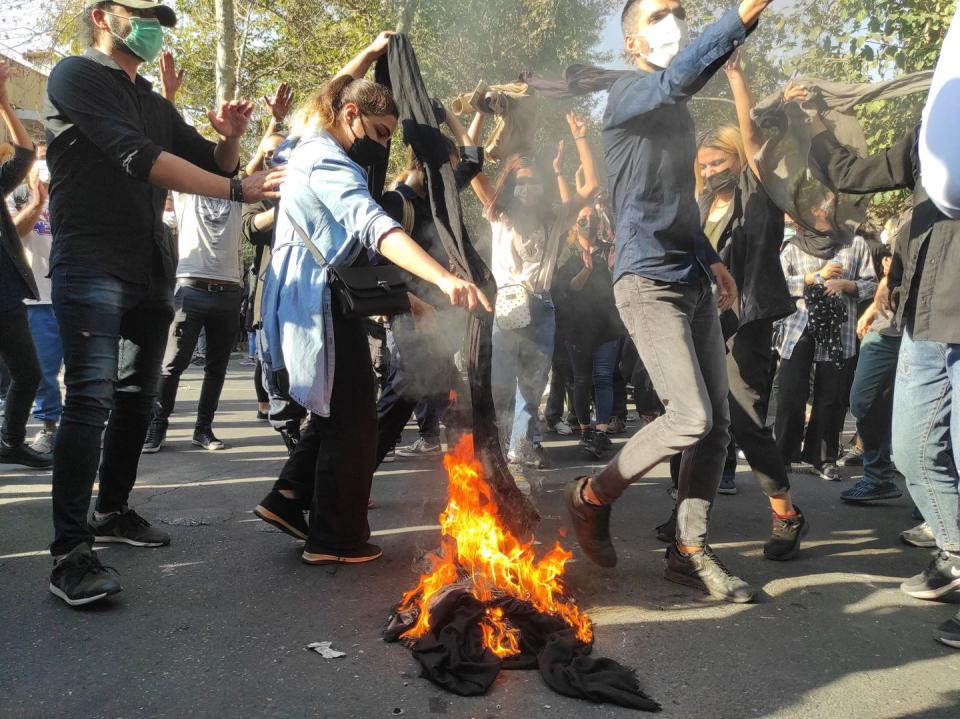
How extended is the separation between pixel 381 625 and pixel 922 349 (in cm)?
252

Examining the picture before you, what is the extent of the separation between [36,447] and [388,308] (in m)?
4.00

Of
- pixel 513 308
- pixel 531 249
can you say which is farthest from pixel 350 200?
pixel 531 249

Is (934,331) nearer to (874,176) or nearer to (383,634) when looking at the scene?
(874,176)

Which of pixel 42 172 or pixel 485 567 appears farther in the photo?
pixel 42 172

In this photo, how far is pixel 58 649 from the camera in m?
2.65

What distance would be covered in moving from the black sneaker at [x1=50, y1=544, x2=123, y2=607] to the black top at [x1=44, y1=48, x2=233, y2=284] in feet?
3.61

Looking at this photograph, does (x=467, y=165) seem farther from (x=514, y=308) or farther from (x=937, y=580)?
(x=937, y=580)

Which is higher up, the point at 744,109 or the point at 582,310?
the point at 744,109

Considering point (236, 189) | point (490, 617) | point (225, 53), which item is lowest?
point (490, 617)

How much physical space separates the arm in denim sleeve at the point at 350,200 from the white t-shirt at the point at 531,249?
273 cm

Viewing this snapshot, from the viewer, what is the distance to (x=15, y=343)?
5.39 meters

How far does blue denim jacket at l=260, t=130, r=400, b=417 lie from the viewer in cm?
311

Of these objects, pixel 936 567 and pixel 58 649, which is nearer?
pixel 58 649

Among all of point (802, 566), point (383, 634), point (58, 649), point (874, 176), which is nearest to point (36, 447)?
point (58, 649)
